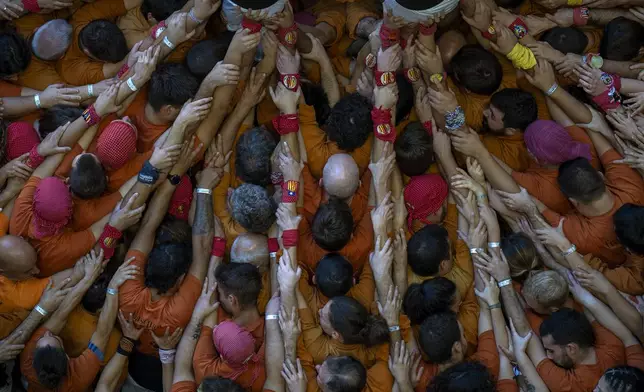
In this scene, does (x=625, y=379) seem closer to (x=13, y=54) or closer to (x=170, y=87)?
(x=170, y=87)

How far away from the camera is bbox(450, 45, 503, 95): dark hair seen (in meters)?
5.49

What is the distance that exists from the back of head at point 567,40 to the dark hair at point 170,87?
8.25 ft

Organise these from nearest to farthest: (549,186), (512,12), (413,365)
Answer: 1. (413,365)
2. (549,186)
3. (512,12)

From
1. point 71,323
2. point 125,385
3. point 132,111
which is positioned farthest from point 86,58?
point 125,385

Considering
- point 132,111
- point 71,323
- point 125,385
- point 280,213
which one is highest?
point 132,111

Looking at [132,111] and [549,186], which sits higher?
[132,111]

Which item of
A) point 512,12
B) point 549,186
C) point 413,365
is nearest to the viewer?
point 413,365

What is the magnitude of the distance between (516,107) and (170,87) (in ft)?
7.55

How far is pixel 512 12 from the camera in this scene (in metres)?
5.89

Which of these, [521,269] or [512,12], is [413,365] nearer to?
[521,269]

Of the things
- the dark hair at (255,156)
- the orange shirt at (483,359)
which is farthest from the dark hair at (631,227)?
the dark hair at (255,156)

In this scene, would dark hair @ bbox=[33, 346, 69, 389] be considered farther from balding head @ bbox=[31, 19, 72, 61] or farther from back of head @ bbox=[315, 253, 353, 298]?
balding head @ bbox=[31, 19, 72, 61]

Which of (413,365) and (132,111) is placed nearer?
(413,365)

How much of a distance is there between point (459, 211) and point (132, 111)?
230 centimetres
